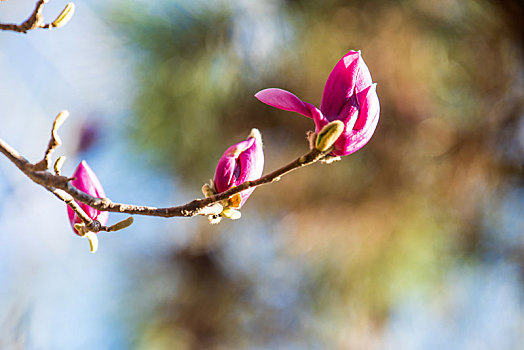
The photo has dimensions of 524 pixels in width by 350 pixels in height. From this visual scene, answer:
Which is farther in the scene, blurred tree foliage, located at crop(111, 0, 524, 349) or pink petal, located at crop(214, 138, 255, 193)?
blurred tree foliage, located at crop(111, 0, 524, 349)

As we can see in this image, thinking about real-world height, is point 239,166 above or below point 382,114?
below

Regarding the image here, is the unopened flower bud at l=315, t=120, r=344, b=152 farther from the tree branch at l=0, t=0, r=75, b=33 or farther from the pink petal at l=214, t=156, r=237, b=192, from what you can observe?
the tree branch at l=0, t=0, r=75, b=33

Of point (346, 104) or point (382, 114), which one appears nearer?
point (346, 104)

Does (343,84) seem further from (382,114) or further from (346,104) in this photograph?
(382,114)

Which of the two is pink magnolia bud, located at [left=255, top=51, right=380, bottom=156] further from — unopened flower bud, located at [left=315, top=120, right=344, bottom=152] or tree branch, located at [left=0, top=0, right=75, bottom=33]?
tree branch, located at [left=0, top=0, right=75, bottom=33]

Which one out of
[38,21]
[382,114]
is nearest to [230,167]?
[38,21]

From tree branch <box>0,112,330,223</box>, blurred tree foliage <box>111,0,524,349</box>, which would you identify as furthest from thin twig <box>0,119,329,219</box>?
blurred tree foliage <box>111,0,524,349</box>

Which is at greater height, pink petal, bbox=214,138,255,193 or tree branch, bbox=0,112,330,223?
pink petal, bbox=214,138,255,193

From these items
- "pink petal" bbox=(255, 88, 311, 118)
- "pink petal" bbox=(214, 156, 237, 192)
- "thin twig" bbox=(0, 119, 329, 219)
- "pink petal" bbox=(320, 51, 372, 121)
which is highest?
"pink petal" bbox=(320, 51, 372, 121)
